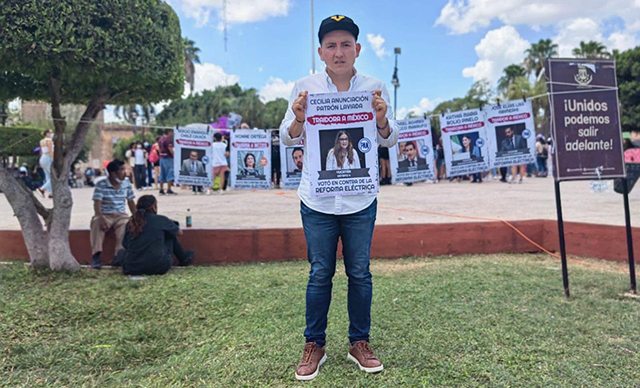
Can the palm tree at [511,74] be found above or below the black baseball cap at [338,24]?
above

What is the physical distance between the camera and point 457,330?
3.15 meters

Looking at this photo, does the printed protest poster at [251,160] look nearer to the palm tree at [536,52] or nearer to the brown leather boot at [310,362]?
the brown leather boot at [310,362]

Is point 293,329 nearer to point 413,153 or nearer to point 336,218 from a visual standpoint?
point 336,218

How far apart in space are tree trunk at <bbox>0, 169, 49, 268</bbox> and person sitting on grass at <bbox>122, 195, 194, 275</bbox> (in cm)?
76

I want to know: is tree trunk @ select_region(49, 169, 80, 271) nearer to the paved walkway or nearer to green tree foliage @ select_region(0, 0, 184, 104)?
green tree foliage @ select_region(0, 0, 184, 104)

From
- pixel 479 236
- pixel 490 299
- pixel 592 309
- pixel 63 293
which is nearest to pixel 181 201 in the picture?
pixel 63 293

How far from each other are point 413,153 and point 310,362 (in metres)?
3.97

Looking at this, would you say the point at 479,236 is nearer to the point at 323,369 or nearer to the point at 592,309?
the point at 592,309

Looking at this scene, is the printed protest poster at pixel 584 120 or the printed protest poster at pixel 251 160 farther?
the printed protest poster at pixel 251 160

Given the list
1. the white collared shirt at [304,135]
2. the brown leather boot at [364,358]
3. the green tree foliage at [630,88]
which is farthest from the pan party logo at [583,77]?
the green tree foliage at [630,88]

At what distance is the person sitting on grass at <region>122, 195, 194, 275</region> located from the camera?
469 cm

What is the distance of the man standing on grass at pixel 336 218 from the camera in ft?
8.04

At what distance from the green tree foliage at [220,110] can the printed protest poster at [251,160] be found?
1491 inches

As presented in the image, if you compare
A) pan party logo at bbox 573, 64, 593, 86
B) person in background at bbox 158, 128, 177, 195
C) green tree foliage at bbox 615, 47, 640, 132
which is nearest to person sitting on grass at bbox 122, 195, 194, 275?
pan party logo at bbox 573, 64, 593, 86
